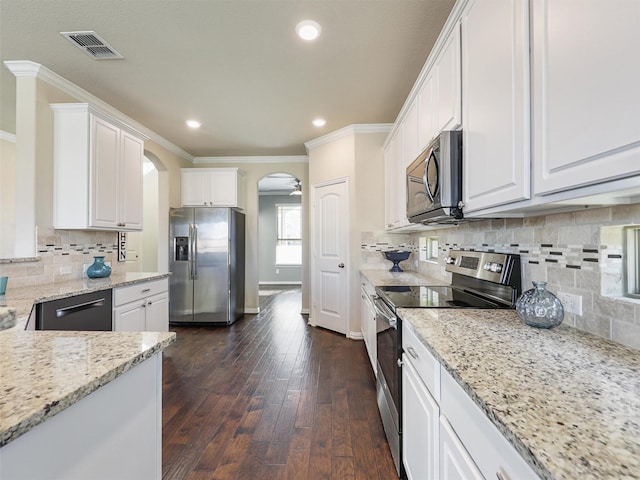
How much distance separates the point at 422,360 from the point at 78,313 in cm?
227

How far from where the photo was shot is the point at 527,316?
1.17 meters

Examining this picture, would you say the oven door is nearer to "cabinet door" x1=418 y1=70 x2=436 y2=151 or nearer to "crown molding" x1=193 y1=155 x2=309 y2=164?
"cabinet door" x1=418 y1=70 x2=436 y2=151

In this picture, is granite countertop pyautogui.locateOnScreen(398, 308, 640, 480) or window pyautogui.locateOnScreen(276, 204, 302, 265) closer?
granite countertop pyautogui.locateOnScreen(398, 308, 640, 480)

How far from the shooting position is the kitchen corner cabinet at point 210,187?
185 inches

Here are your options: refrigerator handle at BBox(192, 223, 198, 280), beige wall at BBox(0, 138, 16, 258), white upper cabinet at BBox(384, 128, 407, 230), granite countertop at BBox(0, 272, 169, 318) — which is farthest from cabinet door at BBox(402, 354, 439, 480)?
beige wall at BBox(0, 138, 16, 258)

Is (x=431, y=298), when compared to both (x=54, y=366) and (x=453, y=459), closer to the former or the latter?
(x=453, y=459)

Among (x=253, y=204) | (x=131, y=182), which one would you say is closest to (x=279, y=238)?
(x=253, y=204)

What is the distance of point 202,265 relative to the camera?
4.35m

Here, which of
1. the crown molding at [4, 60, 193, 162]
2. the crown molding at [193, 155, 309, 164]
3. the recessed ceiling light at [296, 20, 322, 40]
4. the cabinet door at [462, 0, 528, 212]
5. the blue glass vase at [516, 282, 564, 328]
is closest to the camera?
the cabinet door at [462, 0, 528, 212]

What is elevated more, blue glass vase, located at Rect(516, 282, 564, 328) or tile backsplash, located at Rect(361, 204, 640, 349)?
tile backsplash, located at Rect(361, 204, 640, 349)

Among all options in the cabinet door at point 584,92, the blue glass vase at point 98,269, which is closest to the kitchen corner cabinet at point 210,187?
the blue glass vase at point 98,269

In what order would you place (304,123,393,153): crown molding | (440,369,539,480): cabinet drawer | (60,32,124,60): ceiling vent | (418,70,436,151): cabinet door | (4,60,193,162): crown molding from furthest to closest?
(304,123,393,153): crown molding < (4,60,193,162): crown molding < (60,32,124,60): ceiling vent < (418,70,436,151): cabinet door < (440,369,539,480): cabinet drawer

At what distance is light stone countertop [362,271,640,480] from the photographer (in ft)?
1.63

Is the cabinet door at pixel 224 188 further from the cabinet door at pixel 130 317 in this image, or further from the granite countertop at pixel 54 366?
the granite countertop at pixel 54 366
